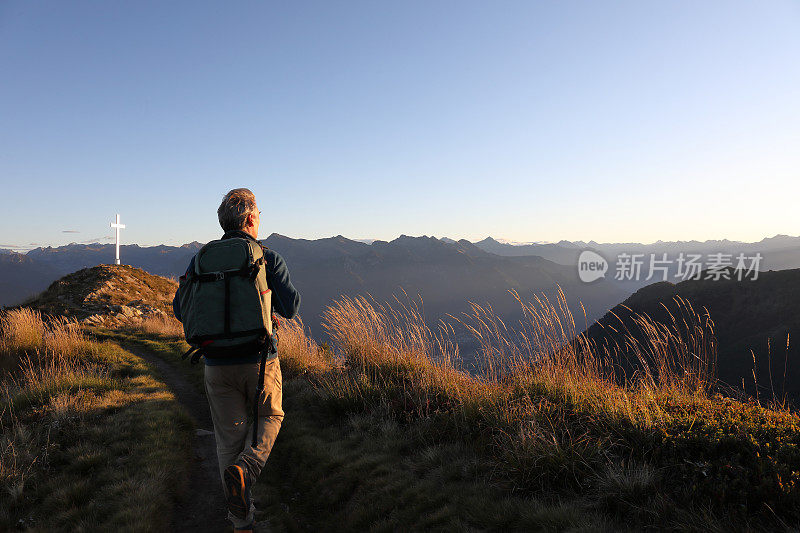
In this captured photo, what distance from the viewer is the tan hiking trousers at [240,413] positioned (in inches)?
123

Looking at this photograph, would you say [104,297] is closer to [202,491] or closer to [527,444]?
[202,491]

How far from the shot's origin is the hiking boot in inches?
116

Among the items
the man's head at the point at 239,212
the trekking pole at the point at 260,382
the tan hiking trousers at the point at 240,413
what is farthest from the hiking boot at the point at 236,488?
the man's head at the point at 239,212

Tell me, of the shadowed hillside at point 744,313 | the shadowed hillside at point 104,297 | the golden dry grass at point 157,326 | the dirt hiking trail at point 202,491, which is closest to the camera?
the dirt hiking trail at point 202,491

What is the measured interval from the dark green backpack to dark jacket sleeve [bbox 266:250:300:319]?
233mm

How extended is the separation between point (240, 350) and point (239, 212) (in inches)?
45.3

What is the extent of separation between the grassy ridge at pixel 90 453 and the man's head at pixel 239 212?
2.60 m

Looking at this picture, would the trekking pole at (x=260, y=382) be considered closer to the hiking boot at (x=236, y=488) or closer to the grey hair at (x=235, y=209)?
the hiking boot at (x=236, y=488)

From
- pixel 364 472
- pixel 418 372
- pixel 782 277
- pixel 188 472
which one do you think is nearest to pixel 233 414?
pixel 364 472

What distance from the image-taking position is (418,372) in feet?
20.6

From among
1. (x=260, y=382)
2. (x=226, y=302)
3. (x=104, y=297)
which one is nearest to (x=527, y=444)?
(x=260, y=382)

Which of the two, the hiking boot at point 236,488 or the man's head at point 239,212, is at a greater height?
the man's head at point 239,212

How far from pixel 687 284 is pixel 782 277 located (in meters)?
16.3

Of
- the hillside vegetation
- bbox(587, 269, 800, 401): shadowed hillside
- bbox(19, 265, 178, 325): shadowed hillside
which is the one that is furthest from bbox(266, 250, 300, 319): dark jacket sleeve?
bbox(587, 269, 800, 401): shadowed hillside
